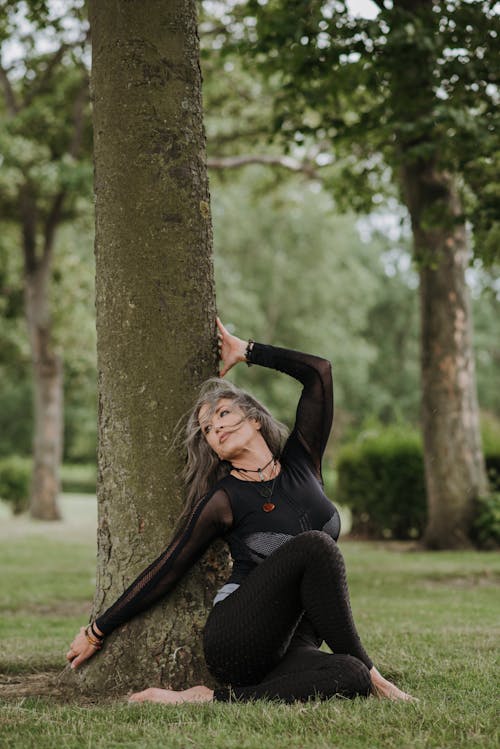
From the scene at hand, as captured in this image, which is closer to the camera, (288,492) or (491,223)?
(288,492)

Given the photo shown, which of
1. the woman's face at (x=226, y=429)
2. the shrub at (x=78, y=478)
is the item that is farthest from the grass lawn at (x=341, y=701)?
the shrub at (x=78, y=478)

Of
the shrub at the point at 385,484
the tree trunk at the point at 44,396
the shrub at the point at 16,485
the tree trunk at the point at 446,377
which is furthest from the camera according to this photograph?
the shrub at the point at 16,485

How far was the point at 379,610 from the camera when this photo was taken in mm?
7254

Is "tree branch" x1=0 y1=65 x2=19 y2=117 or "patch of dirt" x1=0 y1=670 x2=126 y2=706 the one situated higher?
"tree branch" x1=0 y1=65 x2=19 y2=117

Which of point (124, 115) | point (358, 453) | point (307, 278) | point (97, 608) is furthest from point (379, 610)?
point (307, 278)

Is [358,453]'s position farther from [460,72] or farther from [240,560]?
[240,560]

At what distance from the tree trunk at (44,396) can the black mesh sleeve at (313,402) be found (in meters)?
16.7

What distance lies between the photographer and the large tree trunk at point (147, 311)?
14.4ft

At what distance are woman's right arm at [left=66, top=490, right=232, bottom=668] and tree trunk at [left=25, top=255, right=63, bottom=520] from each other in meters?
16.8

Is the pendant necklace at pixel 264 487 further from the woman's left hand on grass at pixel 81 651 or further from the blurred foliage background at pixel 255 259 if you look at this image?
the blurred foliage background at pixel 255 259

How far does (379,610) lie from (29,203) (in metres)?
15.9

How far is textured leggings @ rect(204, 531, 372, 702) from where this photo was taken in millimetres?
3828

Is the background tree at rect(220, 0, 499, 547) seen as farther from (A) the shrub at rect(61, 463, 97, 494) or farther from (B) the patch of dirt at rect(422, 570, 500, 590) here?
(A) the shrub at rect(61, 463, 97, 494)

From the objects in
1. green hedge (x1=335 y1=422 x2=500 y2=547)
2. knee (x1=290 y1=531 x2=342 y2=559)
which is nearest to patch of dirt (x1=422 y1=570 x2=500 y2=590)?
green hedge (x1=335 y1=422 x2=500 y2=547)
